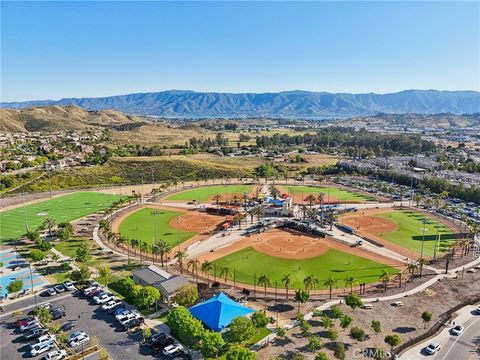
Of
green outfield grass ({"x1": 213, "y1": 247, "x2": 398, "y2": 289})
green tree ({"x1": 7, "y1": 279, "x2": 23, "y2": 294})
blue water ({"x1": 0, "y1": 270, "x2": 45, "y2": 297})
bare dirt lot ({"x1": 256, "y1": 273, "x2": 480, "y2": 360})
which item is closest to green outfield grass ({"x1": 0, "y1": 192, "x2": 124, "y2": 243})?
blue water ({"x1": 0, "y1": 270, "x2": 45, "y2": 297})

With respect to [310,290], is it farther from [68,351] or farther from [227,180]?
[227,180]

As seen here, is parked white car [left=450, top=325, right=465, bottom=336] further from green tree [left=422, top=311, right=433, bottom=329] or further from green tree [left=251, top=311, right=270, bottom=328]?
green tree [left=251, top=311, right=270, bottom=328]

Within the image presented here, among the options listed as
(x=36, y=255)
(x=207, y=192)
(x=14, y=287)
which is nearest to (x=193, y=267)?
(x=14, y=287)

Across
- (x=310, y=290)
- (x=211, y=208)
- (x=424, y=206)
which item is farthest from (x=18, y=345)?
(x=424, y=206)

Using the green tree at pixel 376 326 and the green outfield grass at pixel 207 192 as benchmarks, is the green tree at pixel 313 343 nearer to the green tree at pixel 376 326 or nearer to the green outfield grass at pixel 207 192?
the green tree at pixel 376 326

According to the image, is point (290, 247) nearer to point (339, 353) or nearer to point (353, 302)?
point (353, 302)

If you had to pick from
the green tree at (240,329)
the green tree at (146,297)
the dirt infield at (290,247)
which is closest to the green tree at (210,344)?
the green tree at (240,329)
